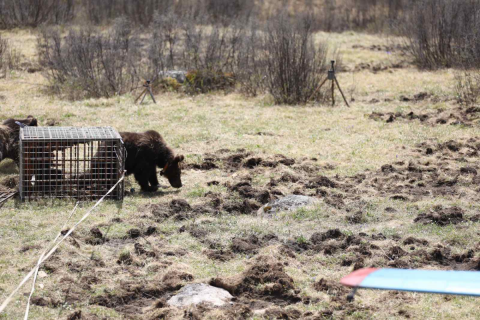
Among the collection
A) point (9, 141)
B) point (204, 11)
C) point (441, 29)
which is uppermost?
point (441, 29)

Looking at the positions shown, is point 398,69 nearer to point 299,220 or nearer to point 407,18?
point 407,18

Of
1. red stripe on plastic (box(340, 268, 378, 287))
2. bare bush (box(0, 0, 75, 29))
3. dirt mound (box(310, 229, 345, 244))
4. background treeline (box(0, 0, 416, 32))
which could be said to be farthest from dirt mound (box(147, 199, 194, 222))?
bare bush (box(0, 0, 75, 29))

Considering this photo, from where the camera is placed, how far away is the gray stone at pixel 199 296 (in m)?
5.90

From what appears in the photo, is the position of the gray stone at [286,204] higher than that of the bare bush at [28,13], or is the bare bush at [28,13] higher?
the bare bush at [28,13]

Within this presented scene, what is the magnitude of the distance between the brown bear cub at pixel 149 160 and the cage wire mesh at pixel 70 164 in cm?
37

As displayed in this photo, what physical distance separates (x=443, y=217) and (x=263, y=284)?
10.9ft

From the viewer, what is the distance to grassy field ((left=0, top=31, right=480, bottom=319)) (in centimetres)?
599

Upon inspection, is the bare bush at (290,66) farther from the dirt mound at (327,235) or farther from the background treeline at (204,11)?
the background treeline at (204,11)

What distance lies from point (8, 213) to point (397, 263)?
210 inches

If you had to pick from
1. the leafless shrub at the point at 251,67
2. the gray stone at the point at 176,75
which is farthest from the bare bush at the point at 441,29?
the gray stone at the point at 176,75

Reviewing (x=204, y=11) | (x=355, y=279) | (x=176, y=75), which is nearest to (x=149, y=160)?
(x=355, y=279)

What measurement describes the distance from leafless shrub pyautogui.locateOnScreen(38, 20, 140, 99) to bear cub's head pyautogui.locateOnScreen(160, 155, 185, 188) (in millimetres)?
9564

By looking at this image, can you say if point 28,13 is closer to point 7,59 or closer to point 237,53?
point 7,59

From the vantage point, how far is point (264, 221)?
8570 millimetres
